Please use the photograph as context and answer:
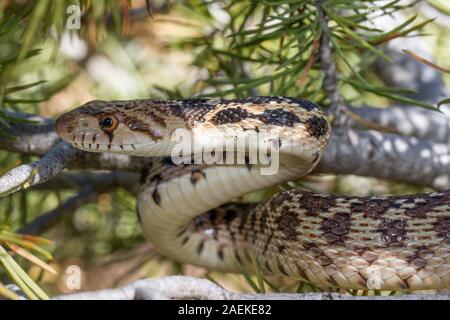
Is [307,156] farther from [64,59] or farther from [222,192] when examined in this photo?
[64,59]

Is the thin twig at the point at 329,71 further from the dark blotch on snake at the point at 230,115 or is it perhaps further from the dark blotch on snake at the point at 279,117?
the dark blotch on snake at the point at 230,115

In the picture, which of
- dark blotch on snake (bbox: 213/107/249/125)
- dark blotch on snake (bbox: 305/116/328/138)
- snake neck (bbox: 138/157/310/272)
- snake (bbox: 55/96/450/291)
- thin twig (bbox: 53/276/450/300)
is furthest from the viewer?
snake neck (bbox: 138/157/310/272)

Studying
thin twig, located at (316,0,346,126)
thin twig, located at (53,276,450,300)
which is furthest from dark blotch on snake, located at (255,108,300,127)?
thin twig, located at (53,276,450,300)

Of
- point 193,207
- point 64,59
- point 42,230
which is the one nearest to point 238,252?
point 193,207

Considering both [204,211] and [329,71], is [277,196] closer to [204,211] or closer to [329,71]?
[204,211]

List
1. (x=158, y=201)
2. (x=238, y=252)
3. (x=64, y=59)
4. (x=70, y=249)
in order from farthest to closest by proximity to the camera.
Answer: (x=64, y=59)
(x=70, y=249)
(x=238, y=252)
(x=158, y=201)

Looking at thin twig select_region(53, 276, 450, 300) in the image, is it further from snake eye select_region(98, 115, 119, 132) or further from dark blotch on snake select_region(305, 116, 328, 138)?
snake eye select_region(98, 115, 119, 132)

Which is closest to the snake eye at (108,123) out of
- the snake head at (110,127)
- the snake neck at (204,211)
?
the snake head at (110,127)

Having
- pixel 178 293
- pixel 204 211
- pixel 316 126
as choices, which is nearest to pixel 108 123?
pixel 204 211
